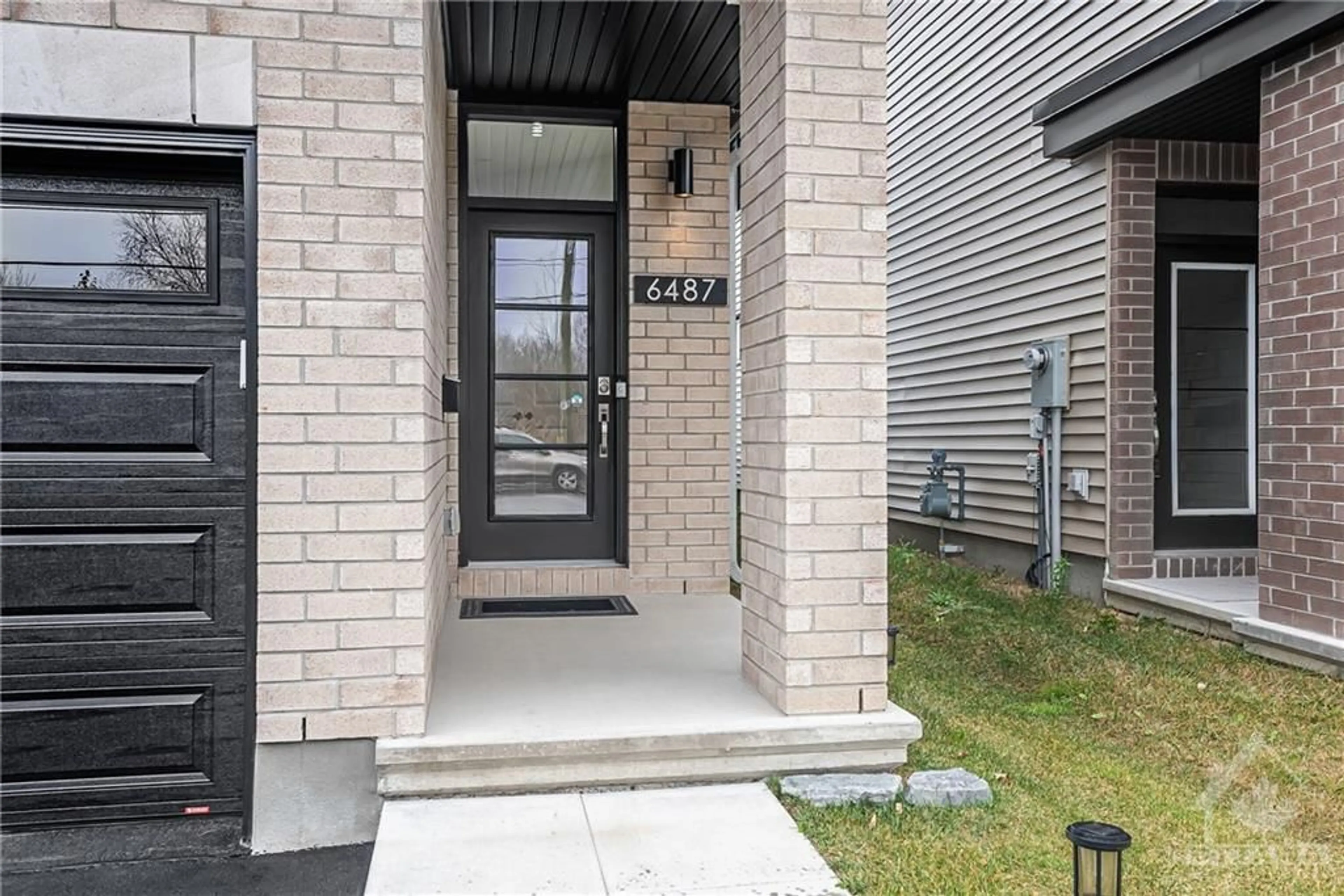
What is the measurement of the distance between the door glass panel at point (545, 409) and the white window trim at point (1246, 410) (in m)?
3.62

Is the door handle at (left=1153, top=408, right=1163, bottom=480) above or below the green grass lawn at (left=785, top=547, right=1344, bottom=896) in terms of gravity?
above

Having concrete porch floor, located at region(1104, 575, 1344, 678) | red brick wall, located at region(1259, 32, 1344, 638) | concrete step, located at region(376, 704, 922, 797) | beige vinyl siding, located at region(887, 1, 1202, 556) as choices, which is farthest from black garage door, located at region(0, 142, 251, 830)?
red brick wall, located at region(1259, 32, 1344, 638)

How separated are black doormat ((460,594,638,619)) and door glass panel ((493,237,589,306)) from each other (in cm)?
158

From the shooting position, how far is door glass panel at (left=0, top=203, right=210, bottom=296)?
2656mm

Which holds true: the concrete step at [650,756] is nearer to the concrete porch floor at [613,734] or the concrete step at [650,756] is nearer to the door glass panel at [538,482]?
the concrete porch floor at [613,734]

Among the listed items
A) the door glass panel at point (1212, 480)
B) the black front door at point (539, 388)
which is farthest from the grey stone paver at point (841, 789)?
the door glass panel at point (1212, 480)

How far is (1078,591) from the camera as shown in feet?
20.0

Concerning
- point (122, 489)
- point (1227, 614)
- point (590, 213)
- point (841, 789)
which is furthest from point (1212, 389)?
point (122, 489)

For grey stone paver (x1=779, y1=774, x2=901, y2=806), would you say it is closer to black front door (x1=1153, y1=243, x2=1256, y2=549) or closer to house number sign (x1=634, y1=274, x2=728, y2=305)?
house number sign (x1=634, y1=274, x2=728, y2=305)

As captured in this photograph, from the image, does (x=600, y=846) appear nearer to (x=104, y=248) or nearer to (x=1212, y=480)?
(x=104, y=248)

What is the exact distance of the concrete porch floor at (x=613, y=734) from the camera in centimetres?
273

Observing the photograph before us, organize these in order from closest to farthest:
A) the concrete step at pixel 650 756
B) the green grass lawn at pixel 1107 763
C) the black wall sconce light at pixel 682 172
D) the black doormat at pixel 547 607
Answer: the green grass lawn at pixel 1107 763 < the concrete step at pixel 650 756 < the black doormat at pixel 547 607 < the black wall sconce light at pixel 682 172

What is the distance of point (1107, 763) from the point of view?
10.9 ft

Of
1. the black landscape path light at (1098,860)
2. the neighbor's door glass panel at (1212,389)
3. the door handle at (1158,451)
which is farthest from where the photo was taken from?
the neighbor's door glass panel at (1212,389)
